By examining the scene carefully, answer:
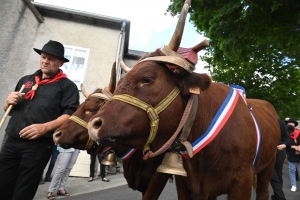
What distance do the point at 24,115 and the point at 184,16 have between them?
217cm

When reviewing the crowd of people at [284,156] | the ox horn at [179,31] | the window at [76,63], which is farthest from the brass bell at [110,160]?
the window at [76,63]

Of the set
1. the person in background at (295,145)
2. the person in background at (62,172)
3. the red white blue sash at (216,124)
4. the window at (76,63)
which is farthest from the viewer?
the window at (76,63)

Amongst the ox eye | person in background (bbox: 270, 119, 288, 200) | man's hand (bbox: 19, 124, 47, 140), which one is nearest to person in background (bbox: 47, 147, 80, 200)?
man's hand (bbox: 19, 124, 47, 140)

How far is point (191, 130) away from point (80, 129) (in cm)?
160

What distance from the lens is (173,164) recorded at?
203 cm

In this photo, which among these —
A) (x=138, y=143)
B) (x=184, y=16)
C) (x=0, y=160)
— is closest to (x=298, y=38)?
(x=184, y=16)

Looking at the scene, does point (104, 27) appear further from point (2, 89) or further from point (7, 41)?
point (2, 89)

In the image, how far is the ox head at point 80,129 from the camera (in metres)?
2.98

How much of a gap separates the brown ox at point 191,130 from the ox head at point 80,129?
1308 millimetres

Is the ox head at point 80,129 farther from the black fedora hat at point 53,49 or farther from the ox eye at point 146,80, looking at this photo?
the ox eye at point 146,80

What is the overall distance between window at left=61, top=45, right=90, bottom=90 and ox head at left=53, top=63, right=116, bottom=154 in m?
6.90

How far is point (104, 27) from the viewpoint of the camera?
35.4 ft

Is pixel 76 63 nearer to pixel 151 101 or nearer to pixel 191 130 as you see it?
pixel 191 130

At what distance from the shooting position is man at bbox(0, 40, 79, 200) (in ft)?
8.91
